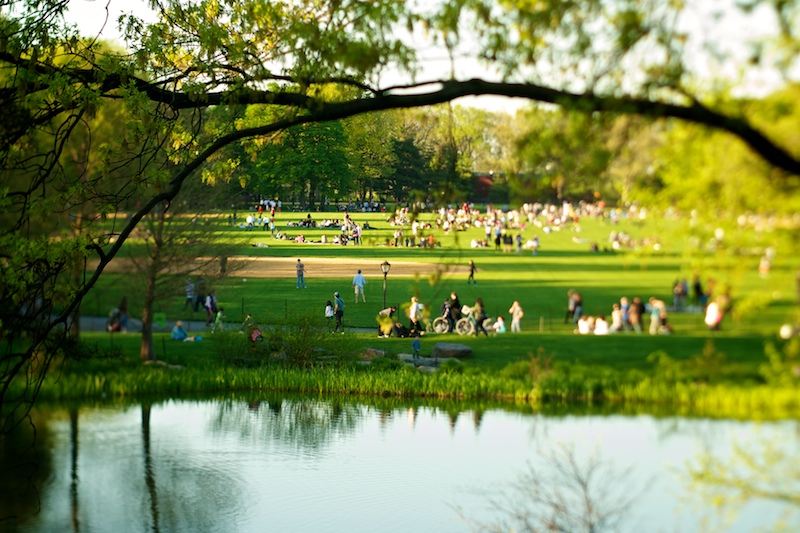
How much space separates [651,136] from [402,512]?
25.1ft

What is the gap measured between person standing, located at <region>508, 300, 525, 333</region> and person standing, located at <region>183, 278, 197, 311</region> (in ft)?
18.0

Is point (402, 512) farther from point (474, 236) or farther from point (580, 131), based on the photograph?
point (580, 131)

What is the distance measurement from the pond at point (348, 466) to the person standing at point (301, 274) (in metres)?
1.77

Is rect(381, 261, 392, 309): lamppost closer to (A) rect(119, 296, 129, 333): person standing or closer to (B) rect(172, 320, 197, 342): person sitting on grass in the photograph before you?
(B) rect(172, 320, 197, 342): person sitting on grass

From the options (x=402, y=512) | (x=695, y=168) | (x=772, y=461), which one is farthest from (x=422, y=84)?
(x=402, y=512)

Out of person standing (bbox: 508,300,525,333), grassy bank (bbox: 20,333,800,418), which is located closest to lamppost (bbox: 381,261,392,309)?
grassy bank (bbox: 20,333,800,418)

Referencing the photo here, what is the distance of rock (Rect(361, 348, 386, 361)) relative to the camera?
15.0 metres

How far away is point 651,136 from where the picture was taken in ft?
10.2

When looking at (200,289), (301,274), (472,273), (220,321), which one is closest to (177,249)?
(200,289)

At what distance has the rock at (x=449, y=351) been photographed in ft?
49.1

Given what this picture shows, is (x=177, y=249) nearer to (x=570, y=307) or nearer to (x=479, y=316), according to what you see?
(x=479, y=316)

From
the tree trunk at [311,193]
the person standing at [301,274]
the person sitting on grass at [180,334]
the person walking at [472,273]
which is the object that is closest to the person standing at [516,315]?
the person walking at [472,273]

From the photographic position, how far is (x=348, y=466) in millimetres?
12297

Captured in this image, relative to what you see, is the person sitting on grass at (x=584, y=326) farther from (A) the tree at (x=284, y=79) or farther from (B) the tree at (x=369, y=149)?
(A) the tree at (x=284, y=79)
